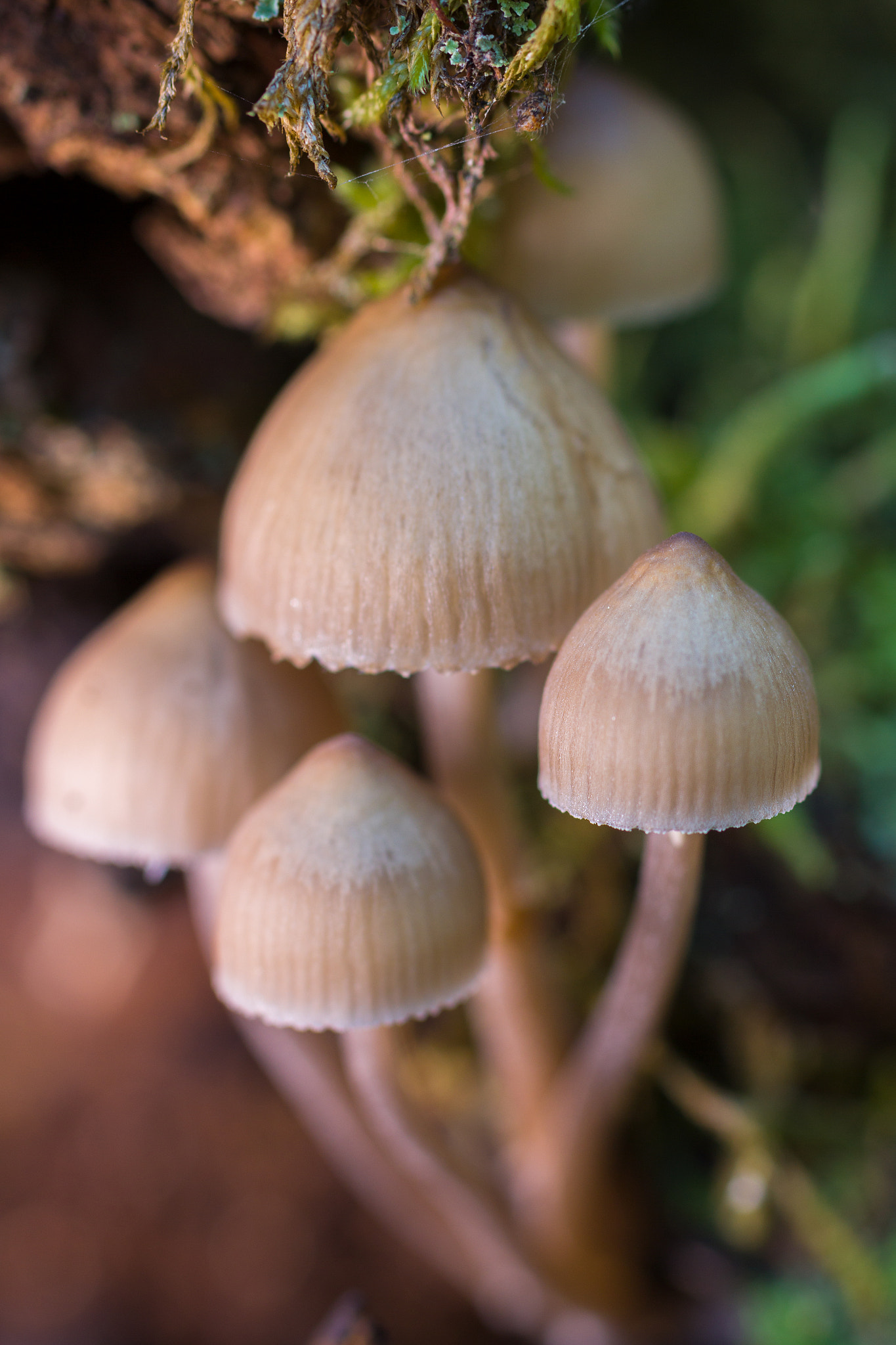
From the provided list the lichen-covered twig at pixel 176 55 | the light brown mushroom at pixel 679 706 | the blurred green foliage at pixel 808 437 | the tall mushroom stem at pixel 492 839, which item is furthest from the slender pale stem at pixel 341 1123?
the lichen-covered twig at pixel 176 55

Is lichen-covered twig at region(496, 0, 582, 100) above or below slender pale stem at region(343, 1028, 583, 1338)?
above

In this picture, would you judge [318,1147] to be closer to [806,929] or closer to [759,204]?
[806,929]

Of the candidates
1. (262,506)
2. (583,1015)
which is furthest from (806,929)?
(262,506)

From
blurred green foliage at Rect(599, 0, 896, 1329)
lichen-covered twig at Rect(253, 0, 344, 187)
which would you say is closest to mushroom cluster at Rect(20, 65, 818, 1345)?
lichen-covered twig at Rect(253, 0, 344, 187)

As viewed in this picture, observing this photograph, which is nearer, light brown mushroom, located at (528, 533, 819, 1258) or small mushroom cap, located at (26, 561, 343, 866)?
light brown mushroom, located at (528, 533, 819, 1258)

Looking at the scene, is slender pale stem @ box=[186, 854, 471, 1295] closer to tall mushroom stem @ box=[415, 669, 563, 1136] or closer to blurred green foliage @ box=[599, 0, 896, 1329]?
tall mushroom stem @ box=[415, 669, 563, 1136]

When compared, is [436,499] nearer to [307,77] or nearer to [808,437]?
[307,77]

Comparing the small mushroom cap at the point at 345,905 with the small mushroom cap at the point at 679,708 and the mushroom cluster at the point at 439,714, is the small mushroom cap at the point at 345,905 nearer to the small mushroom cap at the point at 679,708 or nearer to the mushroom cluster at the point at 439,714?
the mushroom cluster at the point at 439,714

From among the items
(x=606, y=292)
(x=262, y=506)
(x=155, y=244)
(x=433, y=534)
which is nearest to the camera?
(x=433, y=534)
